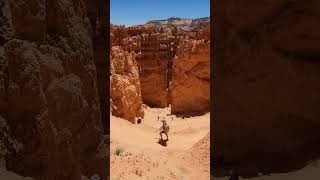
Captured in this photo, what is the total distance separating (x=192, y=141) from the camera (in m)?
14.6

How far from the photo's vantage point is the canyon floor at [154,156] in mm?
9898

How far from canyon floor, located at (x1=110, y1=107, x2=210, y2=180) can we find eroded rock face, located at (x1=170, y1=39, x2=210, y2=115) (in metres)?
5.72

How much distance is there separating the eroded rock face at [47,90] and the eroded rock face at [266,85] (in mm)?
3931

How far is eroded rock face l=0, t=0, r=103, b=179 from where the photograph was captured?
2955mm

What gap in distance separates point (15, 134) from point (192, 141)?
12.0m

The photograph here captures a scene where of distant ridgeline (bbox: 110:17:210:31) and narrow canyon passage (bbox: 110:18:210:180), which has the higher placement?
distant ridgeline (bbox: 110:17:210:31)

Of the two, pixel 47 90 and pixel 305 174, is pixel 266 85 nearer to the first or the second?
pixel 305 174

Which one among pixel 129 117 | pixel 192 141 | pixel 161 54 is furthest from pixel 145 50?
pixel 192 141

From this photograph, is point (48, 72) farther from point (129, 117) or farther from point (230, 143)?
point (129, 117)

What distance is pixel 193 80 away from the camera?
22328mm

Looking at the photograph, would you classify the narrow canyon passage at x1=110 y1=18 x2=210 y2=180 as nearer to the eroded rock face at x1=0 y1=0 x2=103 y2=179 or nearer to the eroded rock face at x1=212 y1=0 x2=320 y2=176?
the eroded rock face at x1=212 y1=0 x2=320 y2=176

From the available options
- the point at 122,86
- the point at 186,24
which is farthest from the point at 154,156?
the point at 186,24

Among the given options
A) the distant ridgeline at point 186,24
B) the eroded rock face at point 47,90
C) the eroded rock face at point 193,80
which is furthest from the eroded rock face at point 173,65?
the eroded rock face at point 47,90

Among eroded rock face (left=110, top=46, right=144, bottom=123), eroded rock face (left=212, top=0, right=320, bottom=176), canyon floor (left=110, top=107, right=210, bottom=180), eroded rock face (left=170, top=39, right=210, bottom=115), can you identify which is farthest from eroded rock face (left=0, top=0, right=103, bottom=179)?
eroded rock face (left=170, top=39, right=210, bottom=115)
